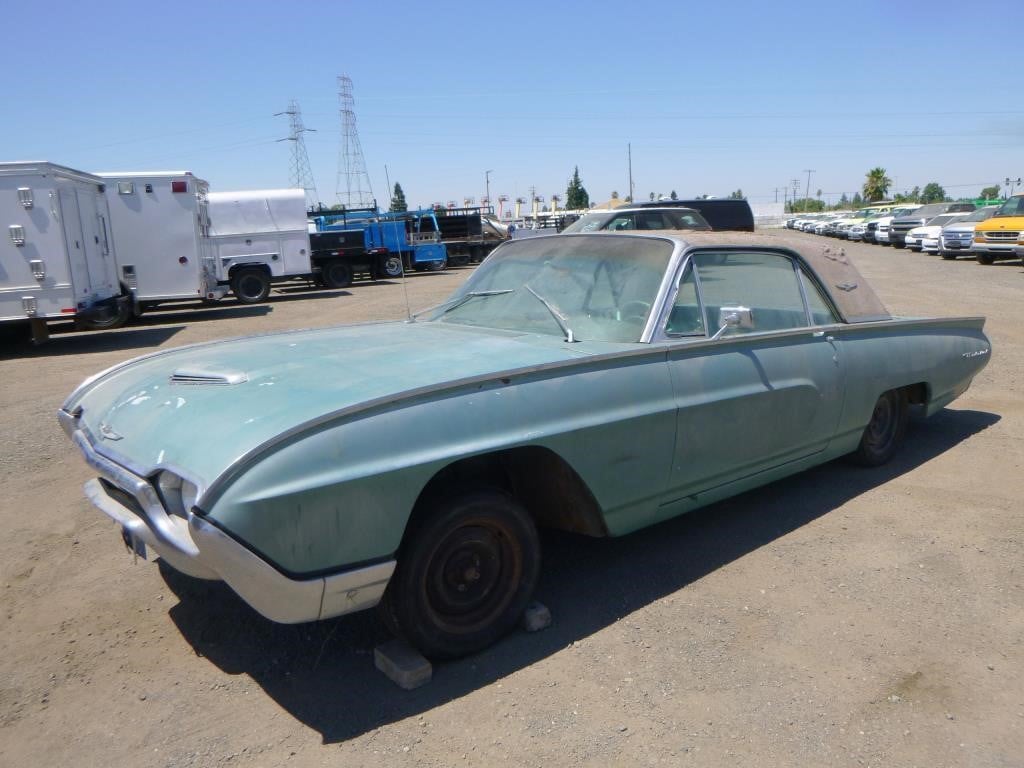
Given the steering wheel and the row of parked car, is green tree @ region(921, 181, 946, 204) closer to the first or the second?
the row of parked car

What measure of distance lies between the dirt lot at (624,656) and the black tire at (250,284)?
15.2 metres

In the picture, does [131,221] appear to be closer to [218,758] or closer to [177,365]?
[177,365]

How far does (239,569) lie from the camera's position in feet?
7.83

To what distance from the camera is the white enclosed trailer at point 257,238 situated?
1903 centimetres

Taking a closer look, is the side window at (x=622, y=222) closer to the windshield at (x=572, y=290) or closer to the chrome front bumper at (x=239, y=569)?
the windshield at (x=572, y=290)

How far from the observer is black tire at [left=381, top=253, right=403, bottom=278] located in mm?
26094

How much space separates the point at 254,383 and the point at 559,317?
1465mm

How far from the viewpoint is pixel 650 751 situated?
251cm

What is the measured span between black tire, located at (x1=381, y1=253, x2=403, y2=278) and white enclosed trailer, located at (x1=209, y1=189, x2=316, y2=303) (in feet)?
20.4

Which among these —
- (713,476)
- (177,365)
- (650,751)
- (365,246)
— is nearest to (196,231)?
(365,246)

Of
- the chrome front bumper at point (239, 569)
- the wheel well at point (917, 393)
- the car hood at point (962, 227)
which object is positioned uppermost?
the car hood at point (962, 227)

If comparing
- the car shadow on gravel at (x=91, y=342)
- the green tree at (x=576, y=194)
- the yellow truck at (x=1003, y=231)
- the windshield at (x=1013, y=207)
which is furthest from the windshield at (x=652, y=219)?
the green tree at (x=576, y=194)

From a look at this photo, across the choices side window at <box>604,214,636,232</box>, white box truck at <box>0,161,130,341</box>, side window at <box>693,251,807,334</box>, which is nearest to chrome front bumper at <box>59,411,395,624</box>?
side window at <box>693,251,807,334</box>

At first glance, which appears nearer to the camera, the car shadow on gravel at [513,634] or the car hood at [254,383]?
the car hood at [254,383]
